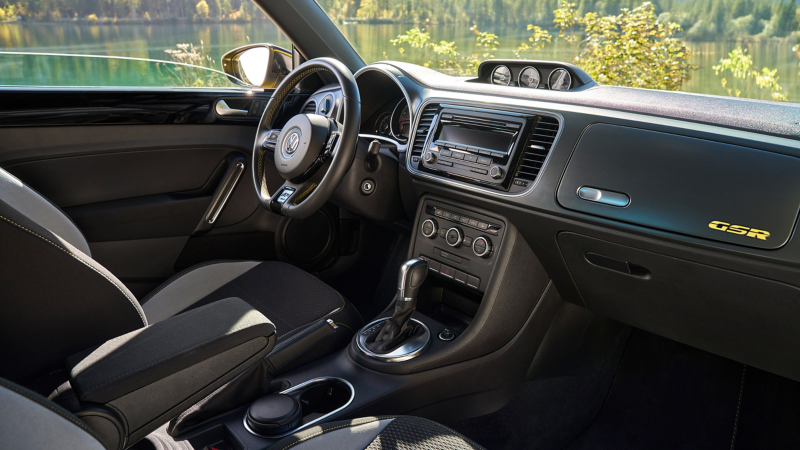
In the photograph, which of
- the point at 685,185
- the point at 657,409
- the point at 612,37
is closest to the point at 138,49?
the point at 685,185

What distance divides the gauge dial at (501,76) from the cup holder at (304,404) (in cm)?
104

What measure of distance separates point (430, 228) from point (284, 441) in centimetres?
87

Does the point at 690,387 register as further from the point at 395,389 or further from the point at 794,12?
the point at 794,12

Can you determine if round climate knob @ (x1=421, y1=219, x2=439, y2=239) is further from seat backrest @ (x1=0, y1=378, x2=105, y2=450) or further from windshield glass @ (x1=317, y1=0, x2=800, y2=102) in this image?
seat backrest @ (x1=0, y1=378, x2=105, y2=450)

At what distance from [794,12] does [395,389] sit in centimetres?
292

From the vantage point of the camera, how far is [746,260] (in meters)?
1.15

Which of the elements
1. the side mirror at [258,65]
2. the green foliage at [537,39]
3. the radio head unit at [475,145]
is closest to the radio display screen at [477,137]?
the radio head unit at [475,145]

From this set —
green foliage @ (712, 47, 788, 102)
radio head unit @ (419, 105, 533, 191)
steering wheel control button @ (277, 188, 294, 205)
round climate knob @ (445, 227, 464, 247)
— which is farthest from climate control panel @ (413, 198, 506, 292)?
green foliage @ (712, 47, 788, 102)

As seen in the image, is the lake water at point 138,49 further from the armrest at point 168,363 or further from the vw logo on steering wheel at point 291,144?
the armrest at point 168,363

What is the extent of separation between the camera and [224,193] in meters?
2.25

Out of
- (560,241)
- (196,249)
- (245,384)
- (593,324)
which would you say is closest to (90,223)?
(196,249)

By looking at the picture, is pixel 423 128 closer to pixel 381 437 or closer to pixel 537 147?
pixel 537 147

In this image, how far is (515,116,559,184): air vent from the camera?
1.46 m

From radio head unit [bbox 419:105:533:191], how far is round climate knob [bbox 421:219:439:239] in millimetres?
171
